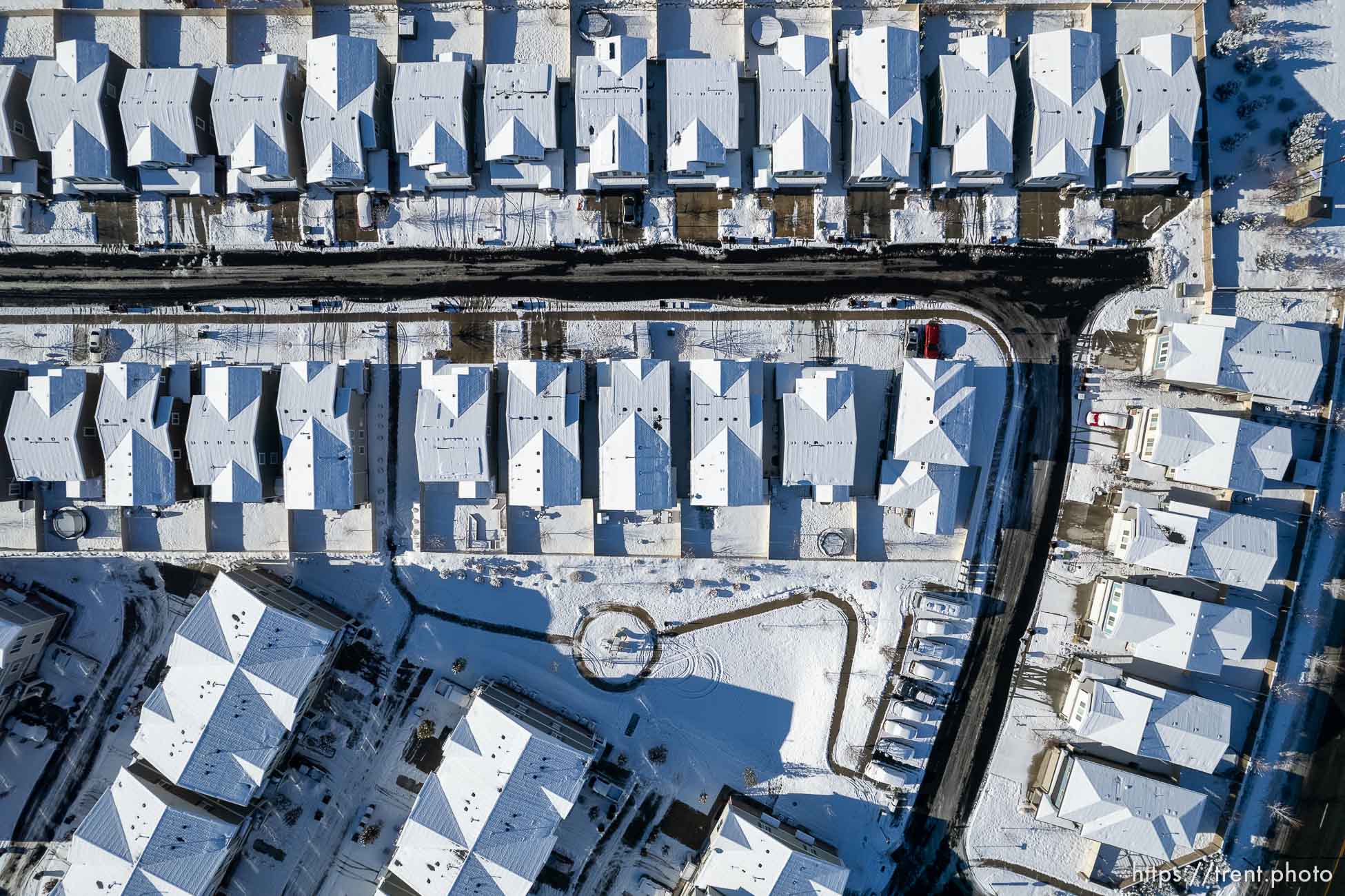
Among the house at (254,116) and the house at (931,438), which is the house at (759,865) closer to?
the house at (931,438)

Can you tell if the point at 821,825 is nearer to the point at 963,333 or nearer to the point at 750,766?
the point at 750,766

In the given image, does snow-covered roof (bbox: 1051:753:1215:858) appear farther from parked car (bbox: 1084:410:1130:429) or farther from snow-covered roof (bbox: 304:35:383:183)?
snow-covered roof (bbox: 304:35:383:183)

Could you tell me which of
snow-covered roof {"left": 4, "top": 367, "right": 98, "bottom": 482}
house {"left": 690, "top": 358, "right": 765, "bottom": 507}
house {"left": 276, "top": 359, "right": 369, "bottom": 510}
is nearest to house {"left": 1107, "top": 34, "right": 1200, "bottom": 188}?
house {"left": 690, "top": 358, "right": 765, "bottom": 507}

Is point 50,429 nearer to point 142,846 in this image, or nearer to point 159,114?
point 159,114

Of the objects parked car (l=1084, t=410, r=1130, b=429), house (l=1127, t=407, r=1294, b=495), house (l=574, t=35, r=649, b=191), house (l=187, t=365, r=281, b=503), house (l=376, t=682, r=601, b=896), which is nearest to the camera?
house (l=376, t=682, r=601, b=896)

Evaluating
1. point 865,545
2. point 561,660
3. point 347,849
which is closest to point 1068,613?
point 865,545
